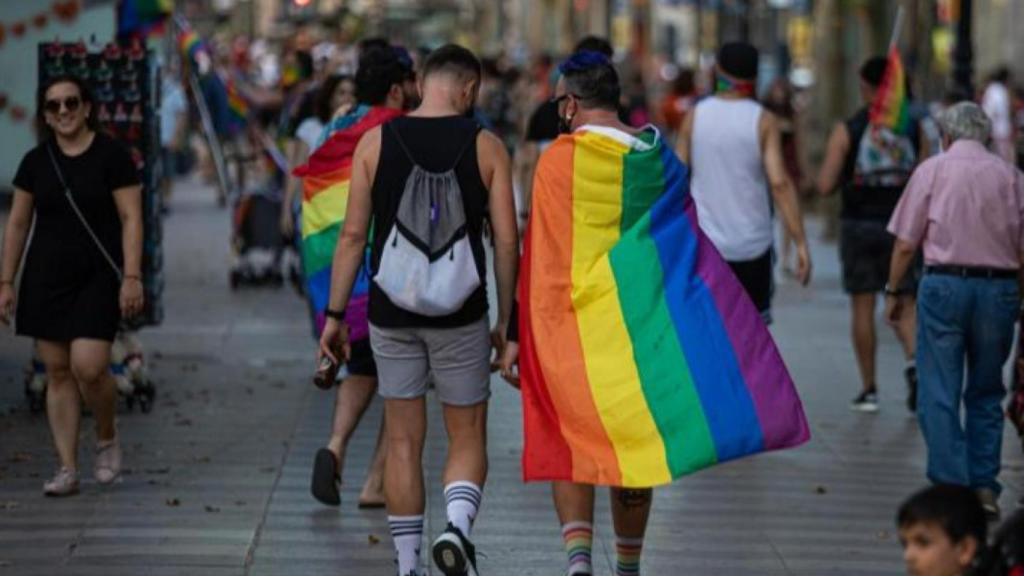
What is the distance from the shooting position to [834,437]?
12.7 meters

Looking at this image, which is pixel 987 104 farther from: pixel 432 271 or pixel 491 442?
pixel 432 271

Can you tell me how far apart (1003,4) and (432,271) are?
43577mm

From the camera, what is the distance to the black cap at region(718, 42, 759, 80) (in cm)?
1168

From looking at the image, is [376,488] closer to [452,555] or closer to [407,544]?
[407,544]

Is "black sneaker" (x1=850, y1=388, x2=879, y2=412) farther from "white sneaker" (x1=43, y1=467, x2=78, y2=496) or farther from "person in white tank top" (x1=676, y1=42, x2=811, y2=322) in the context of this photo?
"white sneaker" (x1=43, y1=467, x2=78, y2=496)

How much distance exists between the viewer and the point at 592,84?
26.6 feet

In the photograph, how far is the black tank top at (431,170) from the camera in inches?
317

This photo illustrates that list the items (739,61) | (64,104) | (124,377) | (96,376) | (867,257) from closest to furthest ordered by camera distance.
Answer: (64,104) → (96,376) → (739,61) → (124,377) → (867,257)

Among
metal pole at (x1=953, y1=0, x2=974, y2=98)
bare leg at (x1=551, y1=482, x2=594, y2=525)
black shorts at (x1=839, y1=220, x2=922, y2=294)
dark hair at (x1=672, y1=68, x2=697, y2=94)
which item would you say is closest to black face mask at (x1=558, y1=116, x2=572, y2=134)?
bare leg at (x1=551, y1=482, x2=594, y2=525)

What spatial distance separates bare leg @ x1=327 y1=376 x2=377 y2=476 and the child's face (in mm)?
4873

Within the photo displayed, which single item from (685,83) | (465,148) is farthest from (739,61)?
(685,83)

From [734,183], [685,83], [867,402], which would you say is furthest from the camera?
[685,83]

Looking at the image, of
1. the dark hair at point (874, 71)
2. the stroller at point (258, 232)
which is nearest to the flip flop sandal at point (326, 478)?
the dark hair at point (874, 71)

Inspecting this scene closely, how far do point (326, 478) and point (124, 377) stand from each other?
3.29 meters
